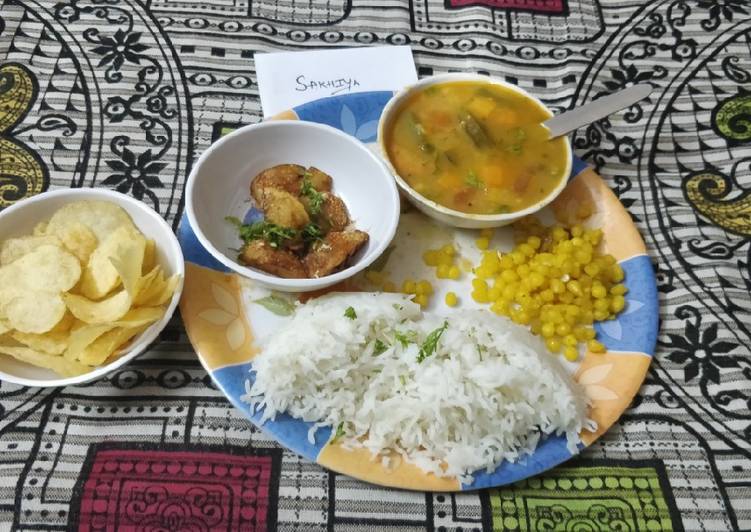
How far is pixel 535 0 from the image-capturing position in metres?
3.38

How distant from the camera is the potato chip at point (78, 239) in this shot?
2012mm

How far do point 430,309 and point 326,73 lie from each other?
1.25m

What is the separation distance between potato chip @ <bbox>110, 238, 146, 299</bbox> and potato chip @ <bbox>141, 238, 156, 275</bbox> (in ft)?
0.23

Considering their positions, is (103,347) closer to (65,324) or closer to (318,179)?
(65,324)

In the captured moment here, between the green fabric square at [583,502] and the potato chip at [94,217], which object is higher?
the potato chip at [94,217]

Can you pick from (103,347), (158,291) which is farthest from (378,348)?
(103,347)

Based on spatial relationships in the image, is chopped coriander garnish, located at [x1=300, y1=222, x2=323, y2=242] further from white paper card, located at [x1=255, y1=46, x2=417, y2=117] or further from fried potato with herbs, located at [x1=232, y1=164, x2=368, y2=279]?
white paper card, located at [x1=255, y1=46, x2=417, y2=117]

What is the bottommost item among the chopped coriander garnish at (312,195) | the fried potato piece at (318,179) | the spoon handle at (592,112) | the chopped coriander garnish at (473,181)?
the chopped coriander garnish at (312,195)

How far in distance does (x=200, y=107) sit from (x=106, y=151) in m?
0.44

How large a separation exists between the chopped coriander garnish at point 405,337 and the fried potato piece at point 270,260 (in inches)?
15.2

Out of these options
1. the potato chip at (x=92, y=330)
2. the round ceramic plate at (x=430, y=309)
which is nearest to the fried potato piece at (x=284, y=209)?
the round ceramic plate at (x=430, y=309)

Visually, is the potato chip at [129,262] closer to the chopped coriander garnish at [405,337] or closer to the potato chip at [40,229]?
the potato chip at [40,229]

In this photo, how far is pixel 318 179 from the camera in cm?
245

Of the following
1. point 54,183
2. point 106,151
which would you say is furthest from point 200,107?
point 54,183
